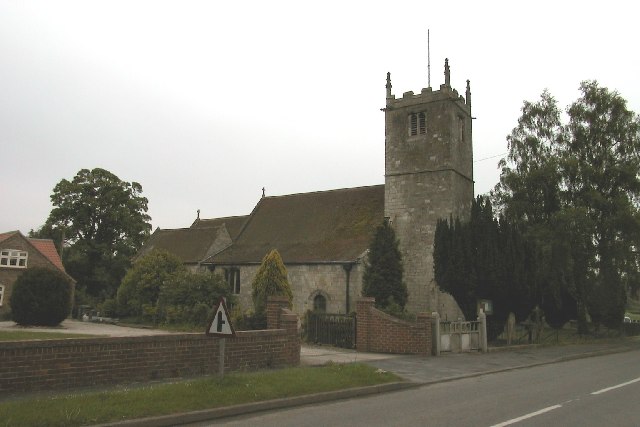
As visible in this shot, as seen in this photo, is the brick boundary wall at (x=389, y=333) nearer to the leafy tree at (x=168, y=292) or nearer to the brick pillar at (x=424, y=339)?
the brick pillar at (x=424, y=339)

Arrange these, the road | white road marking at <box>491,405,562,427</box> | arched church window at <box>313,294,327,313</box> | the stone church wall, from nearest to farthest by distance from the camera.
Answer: white road marking at <box>491,405,562,427</box>
the road
the stone church wall
arched church window at <box>313,294,327,313</box>

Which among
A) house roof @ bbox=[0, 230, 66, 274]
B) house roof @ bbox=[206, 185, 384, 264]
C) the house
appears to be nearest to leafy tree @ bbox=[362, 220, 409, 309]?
house roof @ bbox=[206, 185, 384, 264]

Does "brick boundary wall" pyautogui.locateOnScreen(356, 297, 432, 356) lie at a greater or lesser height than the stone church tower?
lesser

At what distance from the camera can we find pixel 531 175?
97.1 ft

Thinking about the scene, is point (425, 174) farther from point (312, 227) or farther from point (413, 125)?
point (312, 227)

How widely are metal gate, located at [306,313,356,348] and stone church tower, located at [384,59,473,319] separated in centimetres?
847

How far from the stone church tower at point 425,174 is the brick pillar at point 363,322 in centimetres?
937

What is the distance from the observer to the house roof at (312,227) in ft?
93.5

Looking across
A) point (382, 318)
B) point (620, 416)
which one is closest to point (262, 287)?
point (382, 318)

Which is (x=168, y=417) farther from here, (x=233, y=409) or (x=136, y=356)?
(x=136, y=356)

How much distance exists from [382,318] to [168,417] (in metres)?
11.2

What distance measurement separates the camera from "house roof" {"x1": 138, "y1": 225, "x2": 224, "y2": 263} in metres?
33.7

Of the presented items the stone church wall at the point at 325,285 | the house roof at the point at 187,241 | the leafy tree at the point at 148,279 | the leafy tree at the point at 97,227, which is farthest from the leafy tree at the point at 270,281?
the leafy tree at the point at 97,227

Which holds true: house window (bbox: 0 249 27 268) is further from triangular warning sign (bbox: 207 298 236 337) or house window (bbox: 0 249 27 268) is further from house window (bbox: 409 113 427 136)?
triangular warning sign (bbox: 207 298 236 337)
